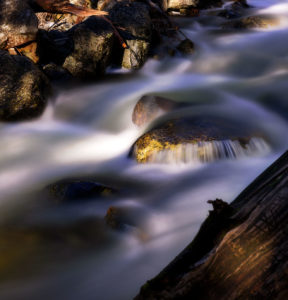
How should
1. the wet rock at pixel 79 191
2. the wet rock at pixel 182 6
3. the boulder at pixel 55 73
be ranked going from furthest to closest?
the wet rock at pixel 182 6, the boulder at pixel 55 73, the wet rock at pixel 79 191

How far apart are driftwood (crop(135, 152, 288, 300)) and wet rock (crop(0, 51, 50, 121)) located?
4.27m

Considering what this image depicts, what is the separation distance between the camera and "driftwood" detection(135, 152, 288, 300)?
1.27 metres

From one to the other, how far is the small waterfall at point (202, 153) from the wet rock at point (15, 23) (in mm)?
3477

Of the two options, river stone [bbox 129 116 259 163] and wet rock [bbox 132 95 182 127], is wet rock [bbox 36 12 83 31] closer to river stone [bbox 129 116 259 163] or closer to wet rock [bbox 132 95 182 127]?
wet rock [bbox 132 95 182 127]

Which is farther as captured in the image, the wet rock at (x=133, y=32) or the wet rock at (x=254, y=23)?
the wet rock at (x=254, y=23)

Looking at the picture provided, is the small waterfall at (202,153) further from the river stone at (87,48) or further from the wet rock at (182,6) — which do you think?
the wet rock at (182,6)

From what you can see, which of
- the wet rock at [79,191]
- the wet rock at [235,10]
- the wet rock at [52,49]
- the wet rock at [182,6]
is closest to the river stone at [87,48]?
the wet rock at [52,49]

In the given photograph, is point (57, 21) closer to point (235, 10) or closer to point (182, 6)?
point (182, 6)

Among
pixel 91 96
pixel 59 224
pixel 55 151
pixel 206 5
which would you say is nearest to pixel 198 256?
pixel 59 224

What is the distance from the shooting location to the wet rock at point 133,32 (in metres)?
6.95

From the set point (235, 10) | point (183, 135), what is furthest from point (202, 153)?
point (235, 10)

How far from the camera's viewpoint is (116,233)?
9.36ft

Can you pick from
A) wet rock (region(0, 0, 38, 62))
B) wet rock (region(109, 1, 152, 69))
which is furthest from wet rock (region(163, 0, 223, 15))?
wet rock (region(0, 0, 38, 62))

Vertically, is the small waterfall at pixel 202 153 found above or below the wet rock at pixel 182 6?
below
